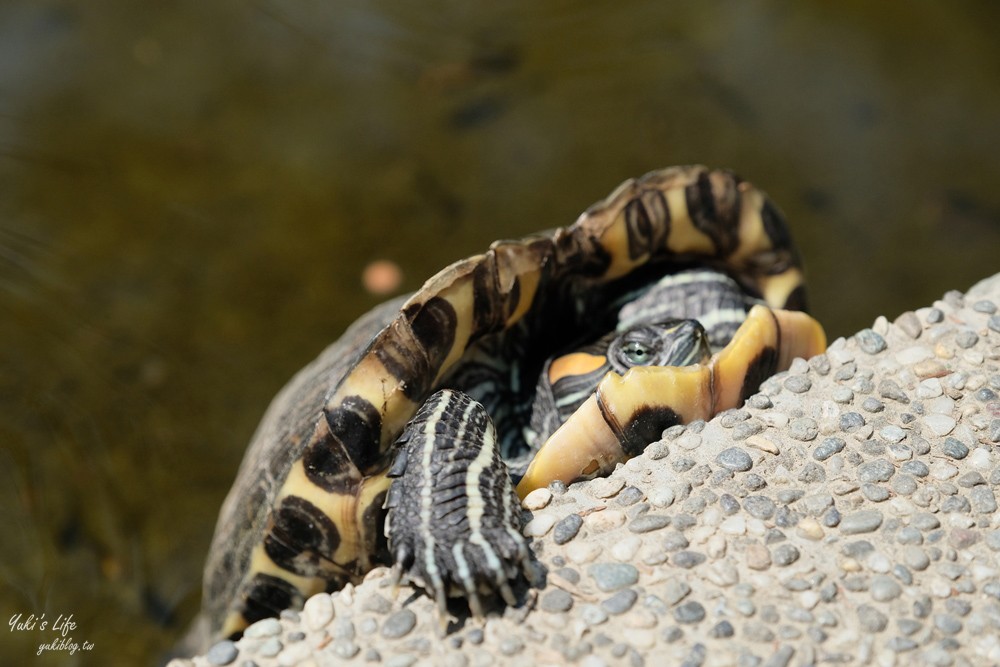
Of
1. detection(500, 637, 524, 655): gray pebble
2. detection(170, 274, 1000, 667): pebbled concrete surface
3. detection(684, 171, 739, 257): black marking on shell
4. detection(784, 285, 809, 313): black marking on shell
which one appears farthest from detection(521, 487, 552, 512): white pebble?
detection(784, 285, 809, 313): black marking on shell

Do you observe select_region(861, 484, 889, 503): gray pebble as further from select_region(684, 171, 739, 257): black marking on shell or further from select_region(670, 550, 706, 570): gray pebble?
select_region(684, 171, 739, 257): black marking on shell

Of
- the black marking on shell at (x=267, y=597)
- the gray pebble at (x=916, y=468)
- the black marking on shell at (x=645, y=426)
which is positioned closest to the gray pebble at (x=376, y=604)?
the black marking on shell at (x=267, y=597)

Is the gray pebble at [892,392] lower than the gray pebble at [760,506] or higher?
higher

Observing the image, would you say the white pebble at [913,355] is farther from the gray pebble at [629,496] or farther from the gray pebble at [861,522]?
the gray pebble at [629,496]

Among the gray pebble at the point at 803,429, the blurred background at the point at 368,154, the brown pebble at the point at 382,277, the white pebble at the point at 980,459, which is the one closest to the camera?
the white pebble at the point at 980,459

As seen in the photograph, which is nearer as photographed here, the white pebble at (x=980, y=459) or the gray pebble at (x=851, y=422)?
the white pebble at (x=980, y=459)

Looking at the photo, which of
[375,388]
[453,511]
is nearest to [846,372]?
[453,511]

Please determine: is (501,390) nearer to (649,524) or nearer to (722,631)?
(649,524)
